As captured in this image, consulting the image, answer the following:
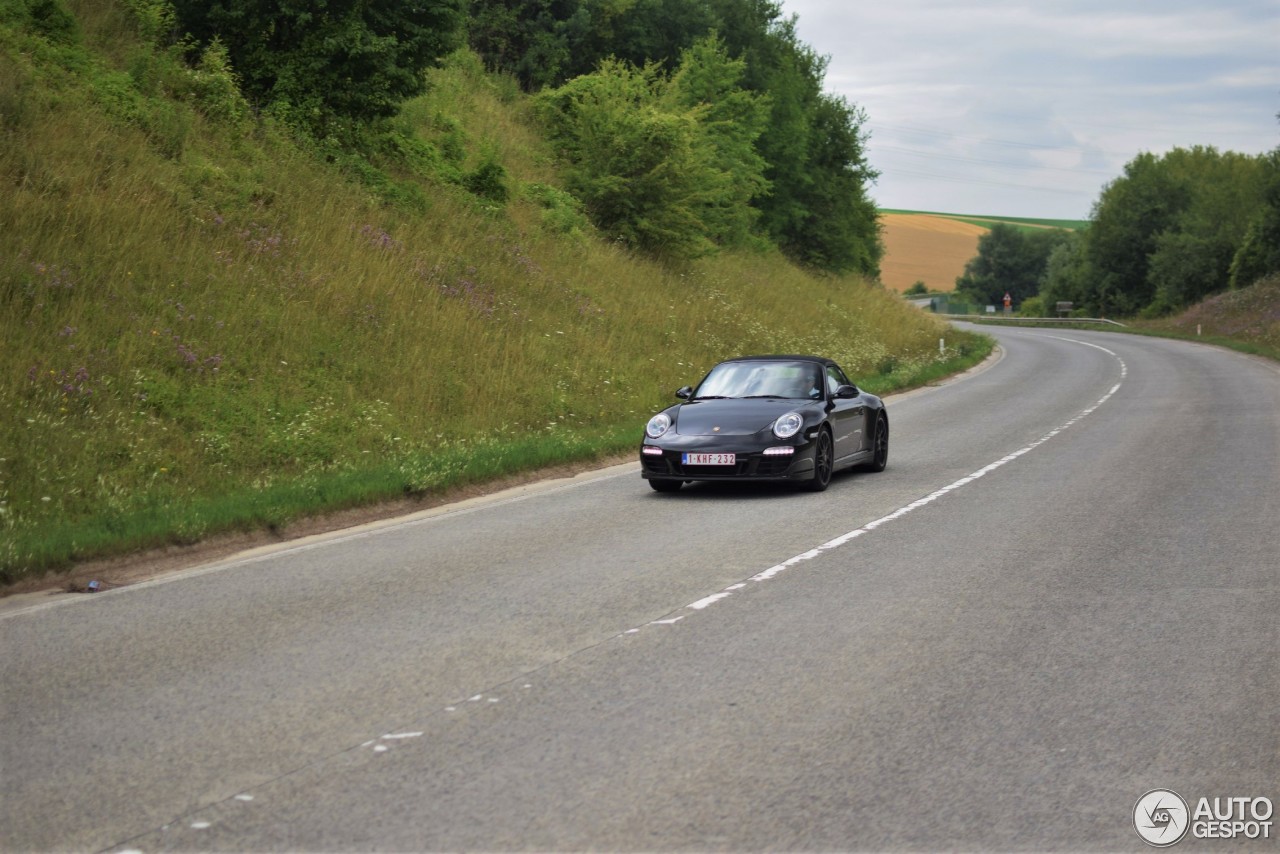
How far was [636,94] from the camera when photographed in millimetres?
39719

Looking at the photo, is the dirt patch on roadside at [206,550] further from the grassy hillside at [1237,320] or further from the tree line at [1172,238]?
the tree line at [1172,238]

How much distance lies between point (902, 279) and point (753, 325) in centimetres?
10107

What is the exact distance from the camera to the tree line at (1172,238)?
262ft

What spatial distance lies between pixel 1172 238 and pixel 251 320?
86.1 m

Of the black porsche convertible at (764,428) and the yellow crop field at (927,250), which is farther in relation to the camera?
the yellow crop field at (927,250)

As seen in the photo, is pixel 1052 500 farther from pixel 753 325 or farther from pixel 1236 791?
pixel 753 325

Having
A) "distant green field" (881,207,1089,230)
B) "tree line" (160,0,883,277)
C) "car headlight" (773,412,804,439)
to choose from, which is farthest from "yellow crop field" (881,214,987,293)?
"car headlight" (773,412,804,439)

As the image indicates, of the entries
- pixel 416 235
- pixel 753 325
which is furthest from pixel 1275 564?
pixel 753 325

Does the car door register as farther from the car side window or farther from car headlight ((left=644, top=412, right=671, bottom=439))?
car headlight ((left=644, top=412, right=671, bottom=439))

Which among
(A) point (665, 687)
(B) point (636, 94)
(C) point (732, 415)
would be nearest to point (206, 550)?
(A) point (665, 687)

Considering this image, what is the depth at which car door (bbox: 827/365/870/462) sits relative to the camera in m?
15.0

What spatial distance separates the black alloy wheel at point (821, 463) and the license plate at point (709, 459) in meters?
1.01

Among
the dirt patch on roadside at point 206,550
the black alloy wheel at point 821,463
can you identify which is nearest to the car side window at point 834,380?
the black alloy wheel at point 821,463

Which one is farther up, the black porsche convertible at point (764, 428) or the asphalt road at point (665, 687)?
the black porsche convertible at point (764, 428)
